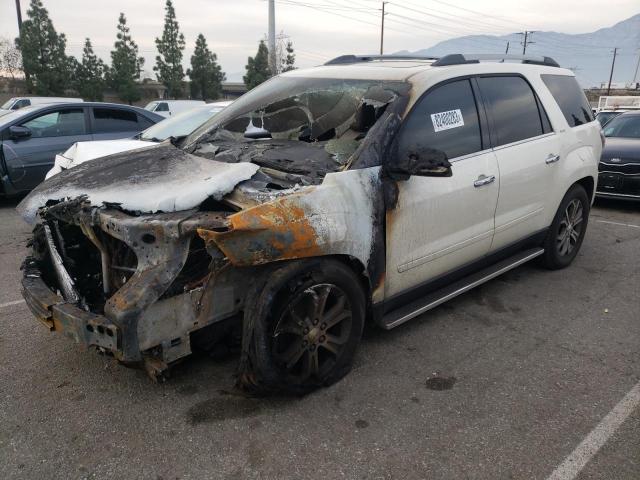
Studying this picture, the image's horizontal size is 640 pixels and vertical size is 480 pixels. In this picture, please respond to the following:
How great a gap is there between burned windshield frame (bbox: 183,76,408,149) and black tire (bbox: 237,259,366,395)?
115 cm

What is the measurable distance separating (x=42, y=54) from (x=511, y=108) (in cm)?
4235

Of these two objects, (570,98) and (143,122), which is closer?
(570,98)

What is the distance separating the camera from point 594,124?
5.02 metres

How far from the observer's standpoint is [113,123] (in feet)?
26.8

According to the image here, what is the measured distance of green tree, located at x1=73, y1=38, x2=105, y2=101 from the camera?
4019 cm

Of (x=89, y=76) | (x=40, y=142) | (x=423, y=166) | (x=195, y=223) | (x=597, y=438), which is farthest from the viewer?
(x=89, y=76)

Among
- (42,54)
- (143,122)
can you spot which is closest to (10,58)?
(42,54)

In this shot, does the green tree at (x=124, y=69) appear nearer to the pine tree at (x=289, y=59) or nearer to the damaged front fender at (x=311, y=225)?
the pine tree at (x=289, y=59)

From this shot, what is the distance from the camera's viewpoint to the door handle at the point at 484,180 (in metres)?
3.54

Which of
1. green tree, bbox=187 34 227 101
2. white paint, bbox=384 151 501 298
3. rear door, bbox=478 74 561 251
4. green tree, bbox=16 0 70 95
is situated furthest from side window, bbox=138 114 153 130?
green tree, bbox=187 34 227 101

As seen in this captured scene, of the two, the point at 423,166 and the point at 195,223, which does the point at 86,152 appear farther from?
the point at 423,166

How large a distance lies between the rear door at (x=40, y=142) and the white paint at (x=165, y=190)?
472 cm

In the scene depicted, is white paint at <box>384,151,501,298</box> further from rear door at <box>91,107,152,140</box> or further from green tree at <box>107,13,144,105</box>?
green tree at <box>107,13,144,105</box>

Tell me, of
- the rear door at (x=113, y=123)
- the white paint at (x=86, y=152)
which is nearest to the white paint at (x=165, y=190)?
the white paint at (x=86, y=152)
